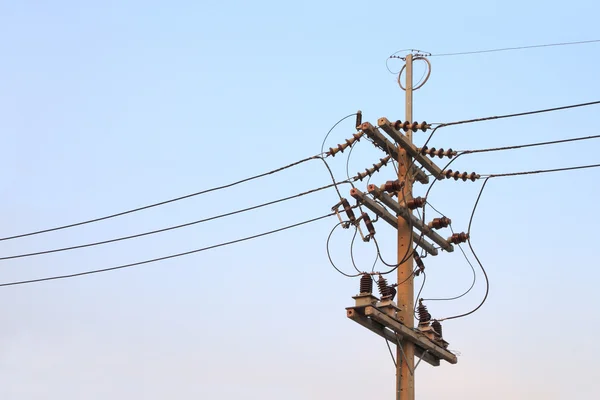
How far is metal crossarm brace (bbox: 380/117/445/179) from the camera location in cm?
1616

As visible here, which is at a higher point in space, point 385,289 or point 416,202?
point 416,202

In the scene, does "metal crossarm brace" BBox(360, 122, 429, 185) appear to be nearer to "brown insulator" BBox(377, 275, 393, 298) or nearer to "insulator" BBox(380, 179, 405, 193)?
"insulator" BBox(380, 179, 405, 193)

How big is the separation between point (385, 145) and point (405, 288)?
215 centimetres

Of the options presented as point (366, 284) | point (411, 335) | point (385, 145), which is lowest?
point (411, 335)

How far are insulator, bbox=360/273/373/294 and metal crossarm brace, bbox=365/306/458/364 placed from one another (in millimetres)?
369

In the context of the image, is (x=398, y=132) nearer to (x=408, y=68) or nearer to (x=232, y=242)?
(x=408, y=68)

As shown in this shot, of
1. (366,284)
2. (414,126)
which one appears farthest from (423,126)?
(366,284)

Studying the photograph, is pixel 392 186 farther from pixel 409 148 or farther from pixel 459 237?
pixel 459 237

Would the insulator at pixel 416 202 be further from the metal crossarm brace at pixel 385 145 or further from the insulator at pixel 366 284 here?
the insulator at pixel 366 284

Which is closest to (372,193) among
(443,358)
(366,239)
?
(366,239)

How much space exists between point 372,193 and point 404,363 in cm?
248

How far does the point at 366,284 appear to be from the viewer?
15352 mm

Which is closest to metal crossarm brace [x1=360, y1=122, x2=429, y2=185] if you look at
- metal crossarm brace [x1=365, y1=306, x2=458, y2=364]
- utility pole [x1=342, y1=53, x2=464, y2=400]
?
utility pole [x1=342, y1=53, x2=464, y2=400]

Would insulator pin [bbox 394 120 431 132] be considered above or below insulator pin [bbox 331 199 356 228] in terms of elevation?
above
